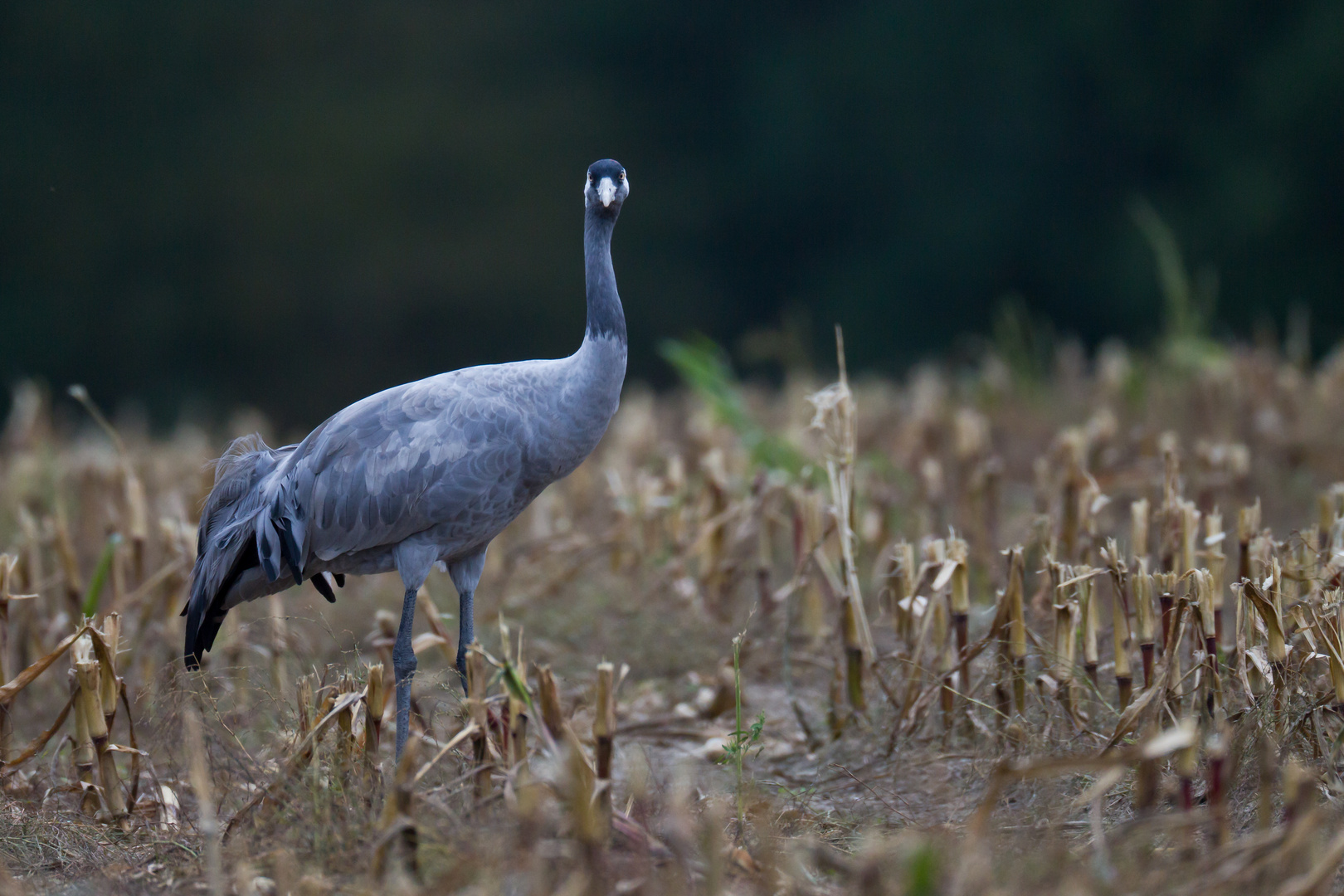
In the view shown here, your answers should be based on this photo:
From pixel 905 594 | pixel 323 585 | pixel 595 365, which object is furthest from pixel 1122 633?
pixel 323 585

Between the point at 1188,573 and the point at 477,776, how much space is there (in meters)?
1.36

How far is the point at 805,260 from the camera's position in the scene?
12.7 metres

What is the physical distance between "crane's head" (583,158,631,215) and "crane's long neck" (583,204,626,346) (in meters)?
0.02

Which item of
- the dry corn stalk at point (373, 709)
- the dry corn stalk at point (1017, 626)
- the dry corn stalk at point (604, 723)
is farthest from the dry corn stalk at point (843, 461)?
the dry corn stalk at point (373, 709)

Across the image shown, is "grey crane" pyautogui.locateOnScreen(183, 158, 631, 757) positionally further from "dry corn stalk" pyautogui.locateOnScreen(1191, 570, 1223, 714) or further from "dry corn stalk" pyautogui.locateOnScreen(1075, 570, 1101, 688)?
"dry corn stalk" pyautogui.locateOnScreen(1191, 570, 1223, 714)

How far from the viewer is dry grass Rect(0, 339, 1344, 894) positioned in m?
1.73

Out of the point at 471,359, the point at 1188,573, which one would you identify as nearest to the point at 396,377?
the point at 471,359

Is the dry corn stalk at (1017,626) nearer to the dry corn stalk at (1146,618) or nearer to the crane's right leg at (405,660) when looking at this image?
the dry corn stalk at (1146,618)

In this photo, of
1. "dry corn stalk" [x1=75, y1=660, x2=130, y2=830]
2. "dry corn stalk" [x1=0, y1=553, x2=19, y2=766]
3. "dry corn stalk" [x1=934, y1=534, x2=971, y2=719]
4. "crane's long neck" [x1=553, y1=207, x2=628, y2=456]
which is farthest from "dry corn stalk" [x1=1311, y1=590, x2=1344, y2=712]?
"dry corn stalk" [x1=0, y1=553, x2=19, y2=766]

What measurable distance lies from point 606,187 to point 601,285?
0.68 ft

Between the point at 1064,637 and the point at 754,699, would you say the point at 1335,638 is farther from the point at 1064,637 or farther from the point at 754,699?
the point at 754,699

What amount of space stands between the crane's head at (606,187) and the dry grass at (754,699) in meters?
0.65

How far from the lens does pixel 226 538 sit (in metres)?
2.59

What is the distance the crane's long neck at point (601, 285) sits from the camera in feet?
8.23
